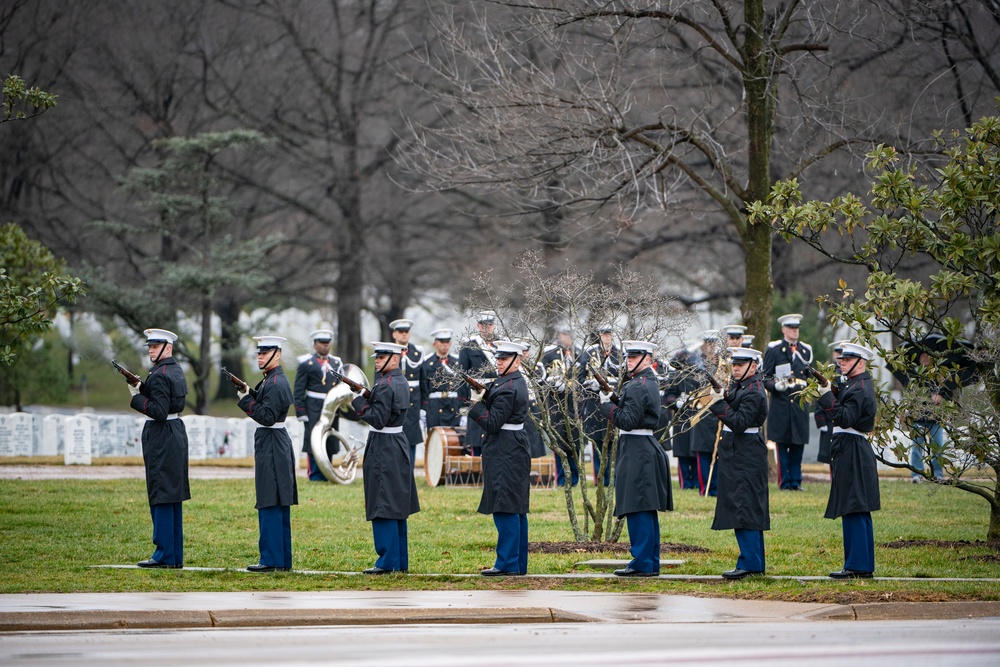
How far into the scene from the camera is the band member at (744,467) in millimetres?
12312

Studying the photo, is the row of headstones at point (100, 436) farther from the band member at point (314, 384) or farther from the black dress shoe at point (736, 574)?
the black dress shoe at point (736, 574)

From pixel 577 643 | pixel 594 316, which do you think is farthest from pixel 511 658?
pixel 594 316

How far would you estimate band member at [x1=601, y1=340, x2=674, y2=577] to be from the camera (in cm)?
1259

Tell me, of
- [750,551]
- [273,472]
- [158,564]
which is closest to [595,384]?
Answer: [750,551]

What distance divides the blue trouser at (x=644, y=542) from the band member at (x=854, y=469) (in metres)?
1.65

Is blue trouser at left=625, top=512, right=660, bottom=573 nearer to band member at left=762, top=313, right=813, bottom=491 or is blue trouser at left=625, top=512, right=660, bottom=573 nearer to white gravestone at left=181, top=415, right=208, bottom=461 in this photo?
band member at left=762, top=313, right=813, bottom=491

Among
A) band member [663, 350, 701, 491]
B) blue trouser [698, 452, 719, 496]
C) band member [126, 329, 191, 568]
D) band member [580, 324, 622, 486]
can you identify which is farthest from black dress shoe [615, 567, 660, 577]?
blue trouser [698, 452, 719, 496]

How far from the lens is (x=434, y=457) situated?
68.0ft

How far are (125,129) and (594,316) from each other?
26208mm

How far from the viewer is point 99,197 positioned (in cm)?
3756

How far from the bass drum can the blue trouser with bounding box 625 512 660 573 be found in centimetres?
788

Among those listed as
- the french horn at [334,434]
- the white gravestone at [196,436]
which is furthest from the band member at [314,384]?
the white gravestone at [196,436]

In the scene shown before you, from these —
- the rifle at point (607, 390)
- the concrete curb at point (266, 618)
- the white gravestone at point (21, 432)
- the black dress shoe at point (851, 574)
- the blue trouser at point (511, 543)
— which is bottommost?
the black dress shoe at point (851, 574)

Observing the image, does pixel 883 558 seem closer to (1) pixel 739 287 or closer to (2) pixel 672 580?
(2) pixel 672 580
